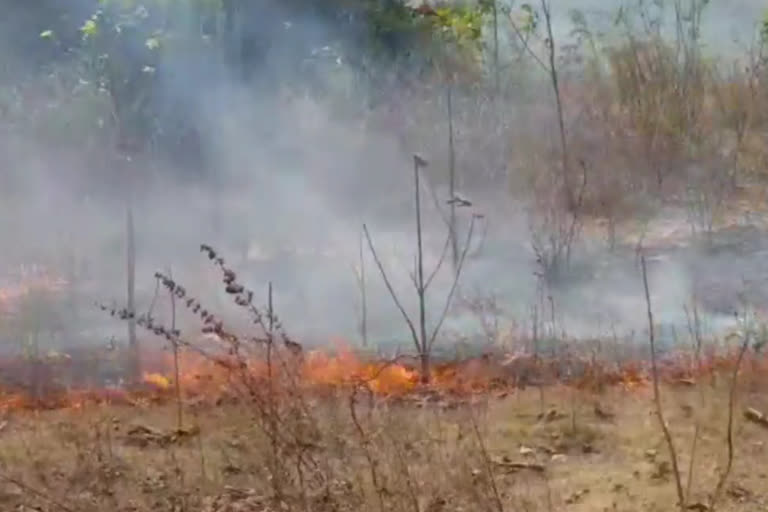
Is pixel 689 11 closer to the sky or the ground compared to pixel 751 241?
closer to the sky

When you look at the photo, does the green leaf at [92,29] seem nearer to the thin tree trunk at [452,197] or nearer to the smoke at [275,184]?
the smoke at [275,184]

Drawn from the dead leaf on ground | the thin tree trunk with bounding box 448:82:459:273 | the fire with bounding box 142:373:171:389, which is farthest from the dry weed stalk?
the thin tree trunk with bounding box 448:82:459:273

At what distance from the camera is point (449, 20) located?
13.5m

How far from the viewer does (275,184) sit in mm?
14227

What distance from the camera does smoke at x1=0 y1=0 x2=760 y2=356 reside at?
11.6m

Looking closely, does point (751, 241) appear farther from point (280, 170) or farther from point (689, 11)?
point (280, 170)

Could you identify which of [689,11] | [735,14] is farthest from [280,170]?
[735,14]

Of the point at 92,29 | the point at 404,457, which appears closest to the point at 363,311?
the point at 92,29

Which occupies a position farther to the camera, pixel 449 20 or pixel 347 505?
pixel 449 20

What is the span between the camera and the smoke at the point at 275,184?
1165 cm

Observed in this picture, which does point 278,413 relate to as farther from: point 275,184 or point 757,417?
point 275,184

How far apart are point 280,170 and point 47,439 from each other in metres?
8.55

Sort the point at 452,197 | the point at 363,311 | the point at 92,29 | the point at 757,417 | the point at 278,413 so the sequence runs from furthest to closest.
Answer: the point at 92,29 → the point at 363,311 → the point at 452,197 → the point at 757,417 → the point at 278,413

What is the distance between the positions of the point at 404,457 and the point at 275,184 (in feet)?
33.0
